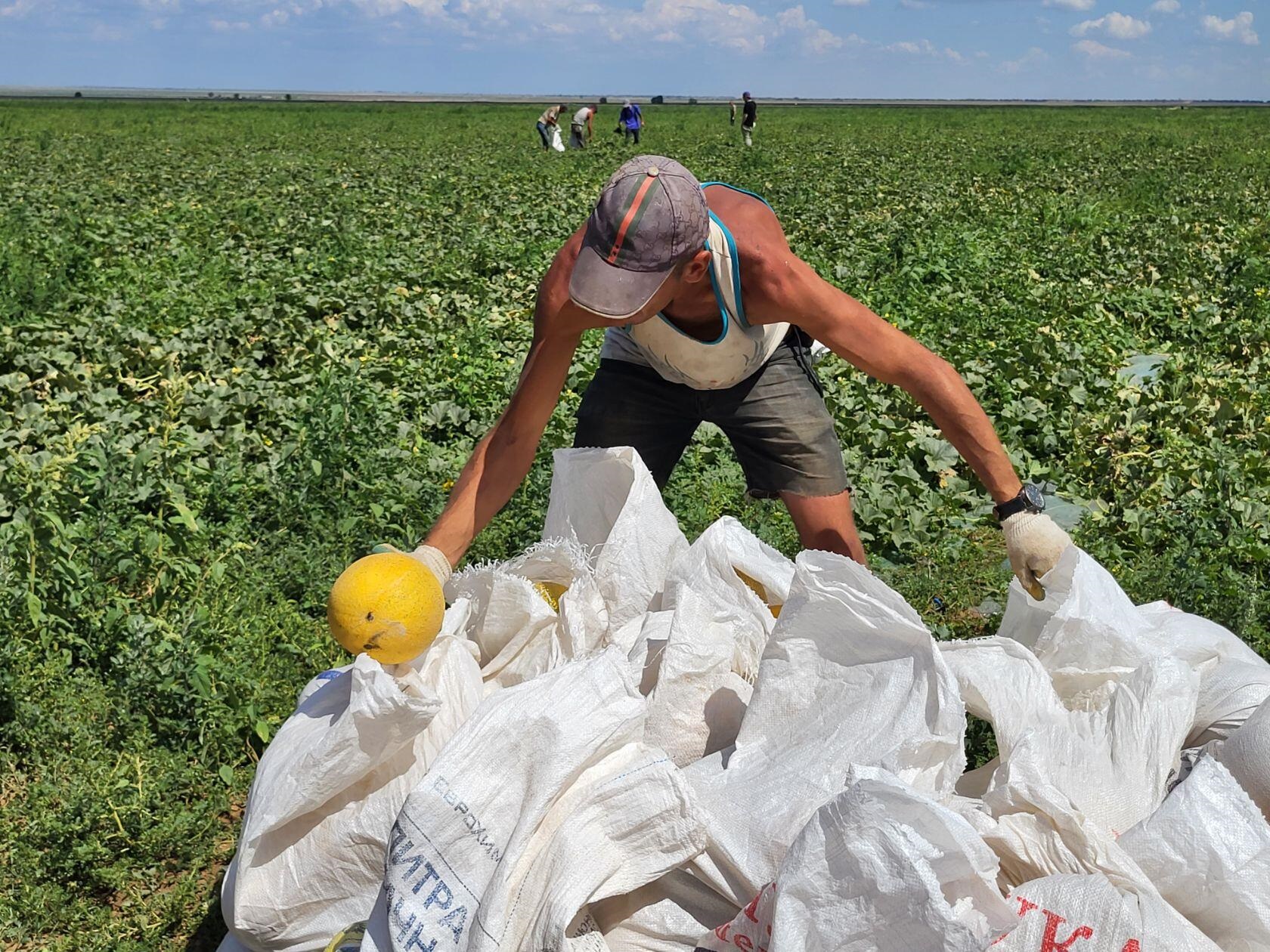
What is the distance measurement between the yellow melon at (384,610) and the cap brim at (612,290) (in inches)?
22.3

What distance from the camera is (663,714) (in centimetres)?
191

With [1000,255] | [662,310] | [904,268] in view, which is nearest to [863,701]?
[662,310]

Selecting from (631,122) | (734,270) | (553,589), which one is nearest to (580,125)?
(631,122)

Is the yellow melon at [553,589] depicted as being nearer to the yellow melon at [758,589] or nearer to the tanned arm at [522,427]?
the tanned arm at [522,427]

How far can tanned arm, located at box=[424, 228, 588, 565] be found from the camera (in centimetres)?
233

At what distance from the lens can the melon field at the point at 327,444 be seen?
2.84m

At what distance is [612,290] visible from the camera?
7.00 ft

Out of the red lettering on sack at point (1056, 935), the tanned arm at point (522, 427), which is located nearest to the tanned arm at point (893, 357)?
the tanned arm at point (522, 427)

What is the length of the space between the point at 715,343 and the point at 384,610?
105 cm

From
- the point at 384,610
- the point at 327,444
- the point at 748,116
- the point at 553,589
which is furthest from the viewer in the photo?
the point at 748,116

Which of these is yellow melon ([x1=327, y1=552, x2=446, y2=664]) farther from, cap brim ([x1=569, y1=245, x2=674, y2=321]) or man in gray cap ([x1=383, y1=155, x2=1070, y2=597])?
cap brim ([x1=569, y1=245, x2=674, y2=321])

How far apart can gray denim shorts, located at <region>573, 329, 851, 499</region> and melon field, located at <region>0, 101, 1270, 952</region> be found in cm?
65

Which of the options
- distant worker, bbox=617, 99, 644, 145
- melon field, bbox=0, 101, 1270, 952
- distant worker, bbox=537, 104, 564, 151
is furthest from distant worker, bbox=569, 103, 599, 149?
melon field, bbox=0, 101, 1270, 952

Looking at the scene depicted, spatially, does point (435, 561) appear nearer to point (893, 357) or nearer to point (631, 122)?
point (893, 357)
